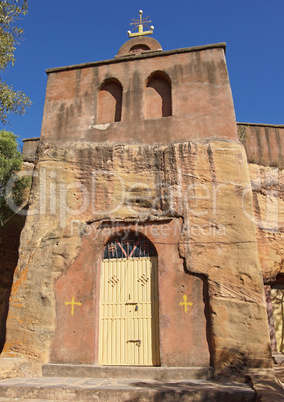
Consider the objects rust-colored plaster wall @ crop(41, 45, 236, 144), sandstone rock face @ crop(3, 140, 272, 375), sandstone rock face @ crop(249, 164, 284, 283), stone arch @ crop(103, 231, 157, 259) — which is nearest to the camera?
sandstone rock face @ crop(3, 140, 272, 375)

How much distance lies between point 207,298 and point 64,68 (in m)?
7.33

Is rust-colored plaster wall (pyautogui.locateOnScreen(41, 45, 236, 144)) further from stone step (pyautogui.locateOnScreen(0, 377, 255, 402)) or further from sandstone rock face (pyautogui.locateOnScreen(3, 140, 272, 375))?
stone step (pyautogui.locateOnScreen(0, 377, 255, 402))

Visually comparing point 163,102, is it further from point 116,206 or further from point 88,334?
point 88,334

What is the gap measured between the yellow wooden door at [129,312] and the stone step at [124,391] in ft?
2.95

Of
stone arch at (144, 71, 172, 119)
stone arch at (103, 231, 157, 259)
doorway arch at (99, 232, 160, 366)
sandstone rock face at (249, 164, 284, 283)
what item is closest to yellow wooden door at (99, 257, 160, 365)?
doorway arch at (99, 232, 160, 366)

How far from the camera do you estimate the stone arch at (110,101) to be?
9.43 m

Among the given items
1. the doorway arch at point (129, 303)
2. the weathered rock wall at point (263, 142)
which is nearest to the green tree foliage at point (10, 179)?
the doorway arch at point (129, 303)

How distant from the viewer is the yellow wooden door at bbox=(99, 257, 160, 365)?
7.07m

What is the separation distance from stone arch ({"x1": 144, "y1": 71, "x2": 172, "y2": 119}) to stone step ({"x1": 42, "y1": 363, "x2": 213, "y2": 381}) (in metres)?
6.00

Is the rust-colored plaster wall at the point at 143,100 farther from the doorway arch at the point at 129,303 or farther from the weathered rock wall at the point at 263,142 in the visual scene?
the weathered rock wall at the point at 263,142

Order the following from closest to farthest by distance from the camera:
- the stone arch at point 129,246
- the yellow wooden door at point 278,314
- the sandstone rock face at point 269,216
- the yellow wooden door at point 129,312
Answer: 1. the yellow wooden door at point 129,312
2. the stone arch at point 129,246
3. the sandstone rock face at point 269,216
4. the yellow wooden door at point 278,314

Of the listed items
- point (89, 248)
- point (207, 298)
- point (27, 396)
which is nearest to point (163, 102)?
point (89, 248)

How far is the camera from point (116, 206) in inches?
316

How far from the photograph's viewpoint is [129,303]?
7398mm
